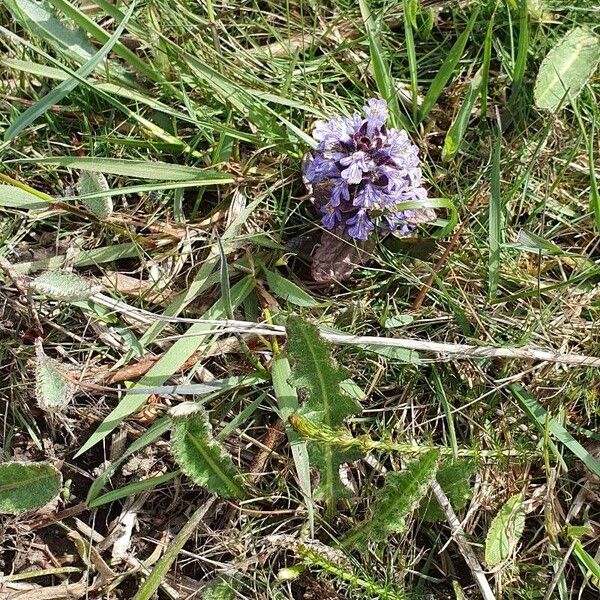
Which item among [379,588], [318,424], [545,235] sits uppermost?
[545,235]

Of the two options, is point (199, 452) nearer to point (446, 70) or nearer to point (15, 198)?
point (15, 198)

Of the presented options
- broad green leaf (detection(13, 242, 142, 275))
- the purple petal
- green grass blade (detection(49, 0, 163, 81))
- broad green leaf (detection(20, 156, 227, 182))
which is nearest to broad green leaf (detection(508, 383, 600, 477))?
the purple petal

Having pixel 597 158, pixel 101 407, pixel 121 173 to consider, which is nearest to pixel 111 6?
pixel 121 173

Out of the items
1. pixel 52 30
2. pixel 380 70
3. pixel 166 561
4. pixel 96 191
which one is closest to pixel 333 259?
pixel 380 70

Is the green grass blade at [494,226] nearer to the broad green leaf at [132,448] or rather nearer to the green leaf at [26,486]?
the broad green leaf at [132,448]

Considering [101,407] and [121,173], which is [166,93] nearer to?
[121,173]

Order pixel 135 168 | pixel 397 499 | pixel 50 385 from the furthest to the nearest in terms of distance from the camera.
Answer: pixel 135 168 < pixel 50 385 < pixel 397 499

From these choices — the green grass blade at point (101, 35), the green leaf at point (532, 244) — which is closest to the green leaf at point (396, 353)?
the green leaf at point (532, 244)
